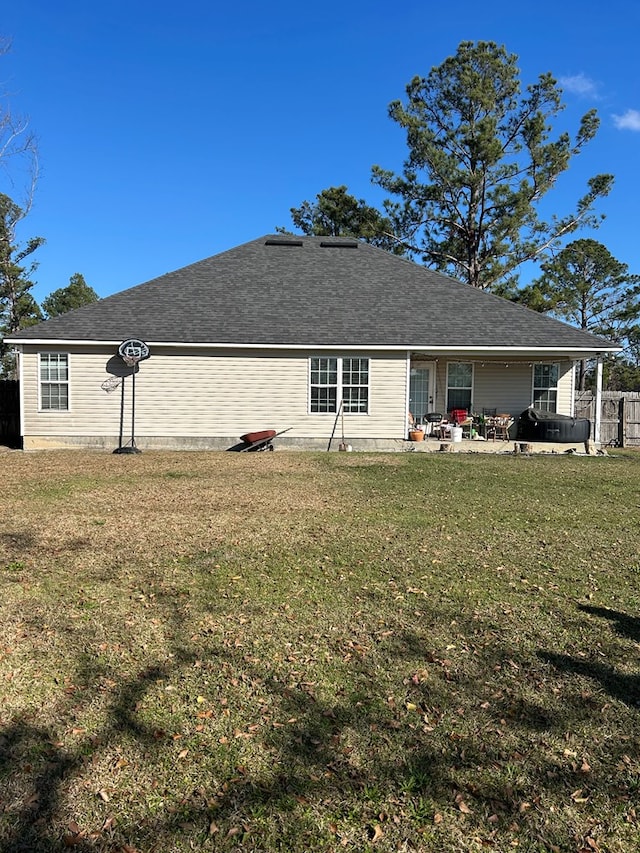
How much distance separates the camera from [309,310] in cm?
1634

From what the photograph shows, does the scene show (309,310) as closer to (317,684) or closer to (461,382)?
(461,382)

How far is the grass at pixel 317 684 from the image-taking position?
7.84ft

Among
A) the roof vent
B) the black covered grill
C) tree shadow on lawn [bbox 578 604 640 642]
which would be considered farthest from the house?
tree shadow on lawn [bbox 578 604 640 642]

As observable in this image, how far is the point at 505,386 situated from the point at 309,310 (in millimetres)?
6080

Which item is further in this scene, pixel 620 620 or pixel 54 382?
pixel 54 382

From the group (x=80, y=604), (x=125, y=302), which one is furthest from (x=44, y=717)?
(x=125, y=302)

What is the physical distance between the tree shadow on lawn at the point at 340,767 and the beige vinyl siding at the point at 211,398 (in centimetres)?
1196

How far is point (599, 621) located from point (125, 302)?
15160 mm

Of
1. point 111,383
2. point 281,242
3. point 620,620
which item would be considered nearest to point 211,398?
point 111,383

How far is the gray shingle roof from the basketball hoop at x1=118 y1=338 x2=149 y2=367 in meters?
0.30

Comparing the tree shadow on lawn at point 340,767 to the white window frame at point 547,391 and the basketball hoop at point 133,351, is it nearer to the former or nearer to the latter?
the basketball hoop at point 133,351

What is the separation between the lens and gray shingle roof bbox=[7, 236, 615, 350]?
597 inches

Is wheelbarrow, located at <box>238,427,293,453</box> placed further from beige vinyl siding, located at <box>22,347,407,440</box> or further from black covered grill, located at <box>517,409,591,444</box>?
black covered grill, located at <box>517,409,591,444</box>

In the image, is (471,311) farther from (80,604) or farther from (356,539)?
(80,604)
